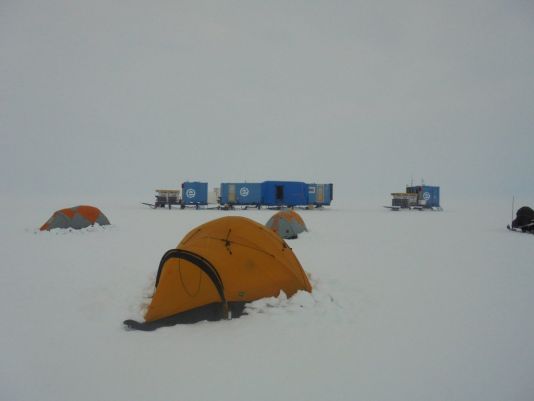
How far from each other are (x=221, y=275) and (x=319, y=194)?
105 ft

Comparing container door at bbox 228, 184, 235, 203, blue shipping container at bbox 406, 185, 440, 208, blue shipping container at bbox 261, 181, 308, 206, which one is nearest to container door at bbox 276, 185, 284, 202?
blue shipping container at bbox 261, 181, 308, 206

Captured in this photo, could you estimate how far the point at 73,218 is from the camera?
1413 centimetres

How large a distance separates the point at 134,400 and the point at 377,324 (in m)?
3.63

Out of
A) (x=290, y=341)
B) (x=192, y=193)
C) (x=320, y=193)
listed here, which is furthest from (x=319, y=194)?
(x=290, y=341)

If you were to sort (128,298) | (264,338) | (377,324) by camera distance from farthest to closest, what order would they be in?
(128,298) < (377,324) < (264,338)

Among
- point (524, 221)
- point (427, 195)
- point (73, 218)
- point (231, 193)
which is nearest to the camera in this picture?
point (73, 218)

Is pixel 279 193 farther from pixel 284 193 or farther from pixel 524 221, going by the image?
pixel 524 221

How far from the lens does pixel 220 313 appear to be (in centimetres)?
495

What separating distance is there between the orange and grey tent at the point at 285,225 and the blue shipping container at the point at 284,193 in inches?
797

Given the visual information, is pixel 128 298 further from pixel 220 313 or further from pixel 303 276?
pixel 303 276

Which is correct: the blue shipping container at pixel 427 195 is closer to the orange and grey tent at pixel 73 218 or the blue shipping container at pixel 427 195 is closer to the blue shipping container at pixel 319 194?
the blue shipping container at pixel 319 194

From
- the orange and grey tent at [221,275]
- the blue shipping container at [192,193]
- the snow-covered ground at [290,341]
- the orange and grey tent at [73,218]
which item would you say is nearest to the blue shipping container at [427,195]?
the blue shipping container at [192,193]

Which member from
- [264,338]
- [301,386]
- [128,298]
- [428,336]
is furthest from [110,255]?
[428,336]

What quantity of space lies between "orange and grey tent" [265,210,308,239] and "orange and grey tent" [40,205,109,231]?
8.82 metres
